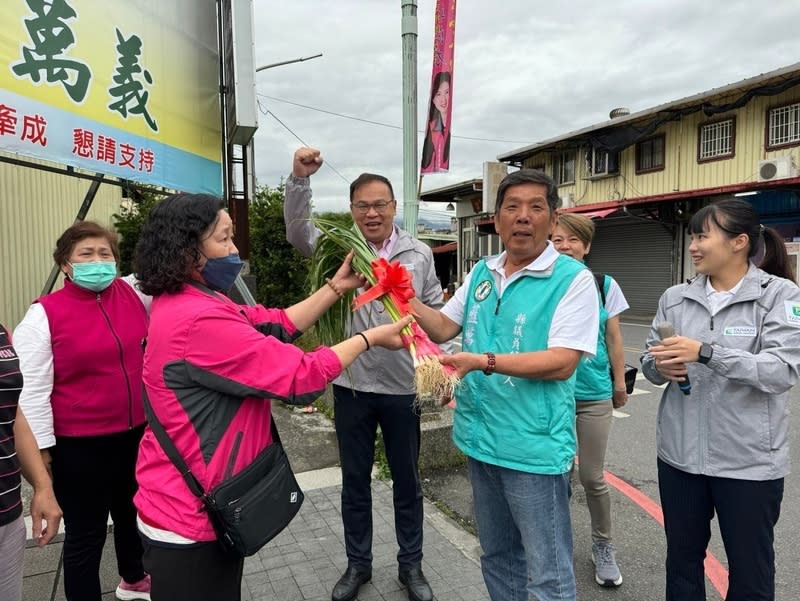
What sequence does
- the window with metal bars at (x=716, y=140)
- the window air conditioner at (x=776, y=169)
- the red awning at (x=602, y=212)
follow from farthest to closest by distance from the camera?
the red awning at (x=602, y=212)
the window with metal bars at (x=716, y=140)
the window air conditioner at (x=776, y=169)

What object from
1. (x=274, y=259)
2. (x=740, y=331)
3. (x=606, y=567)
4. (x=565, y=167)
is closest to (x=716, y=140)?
(x=565, y=167)

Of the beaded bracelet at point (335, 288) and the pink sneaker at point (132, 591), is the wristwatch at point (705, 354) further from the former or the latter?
the pink sneaker at point (132, 591)

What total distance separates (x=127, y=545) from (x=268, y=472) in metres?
1.47

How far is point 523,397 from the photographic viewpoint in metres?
1.96

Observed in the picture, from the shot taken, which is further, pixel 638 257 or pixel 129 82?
pixel 638 257

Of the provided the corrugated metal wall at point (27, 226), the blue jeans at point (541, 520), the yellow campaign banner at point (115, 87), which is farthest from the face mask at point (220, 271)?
the corrugated metal wall at point (27, 226)

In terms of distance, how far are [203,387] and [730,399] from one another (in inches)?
76.5

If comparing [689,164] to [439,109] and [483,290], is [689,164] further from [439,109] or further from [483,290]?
[483,290]

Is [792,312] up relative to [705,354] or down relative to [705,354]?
up

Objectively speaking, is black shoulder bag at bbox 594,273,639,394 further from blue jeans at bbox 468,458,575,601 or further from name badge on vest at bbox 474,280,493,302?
blue jeans at bbox 468,458,575,601

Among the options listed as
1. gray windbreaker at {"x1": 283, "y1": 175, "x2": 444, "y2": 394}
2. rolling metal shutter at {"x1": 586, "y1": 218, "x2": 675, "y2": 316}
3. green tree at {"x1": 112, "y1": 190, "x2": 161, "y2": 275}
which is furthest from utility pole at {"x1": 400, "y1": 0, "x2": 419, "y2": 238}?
rolling metal shutter at {"x1": 586, "y1": 218, "x2": 675, "y2": 316}

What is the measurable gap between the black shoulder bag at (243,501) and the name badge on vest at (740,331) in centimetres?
179

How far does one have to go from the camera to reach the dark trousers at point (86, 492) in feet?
7.72

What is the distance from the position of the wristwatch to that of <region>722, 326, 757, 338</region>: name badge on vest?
0.61 ft
